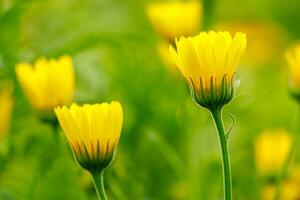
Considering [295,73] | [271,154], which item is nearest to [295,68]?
[295,73]

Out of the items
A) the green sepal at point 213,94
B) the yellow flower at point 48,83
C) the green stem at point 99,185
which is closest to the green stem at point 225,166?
the green sepal at point 213,94

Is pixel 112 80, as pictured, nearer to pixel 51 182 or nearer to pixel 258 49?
pixel 51 182

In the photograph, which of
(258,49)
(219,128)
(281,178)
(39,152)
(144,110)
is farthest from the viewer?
(258,49)

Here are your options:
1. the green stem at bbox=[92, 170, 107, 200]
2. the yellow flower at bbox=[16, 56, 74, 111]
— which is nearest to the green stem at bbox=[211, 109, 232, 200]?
the green stem at bbox=[92, 170, 107, 200]

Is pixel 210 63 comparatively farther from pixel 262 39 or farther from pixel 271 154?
pixel 262 39

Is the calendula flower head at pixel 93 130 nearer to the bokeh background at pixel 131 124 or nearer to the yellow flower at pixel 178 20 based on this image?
the bokeh background at pixel 131 124

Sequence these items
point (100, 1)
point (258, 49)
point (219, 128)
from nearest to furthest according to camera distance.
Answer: point (219, 128)
point (100, 1)
point (258, 49)

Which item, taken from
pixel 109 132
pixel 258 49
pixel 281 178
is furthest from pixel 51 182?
pixel 258 49

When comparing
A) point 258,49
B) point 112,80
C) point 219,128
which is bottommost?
point 258,49
